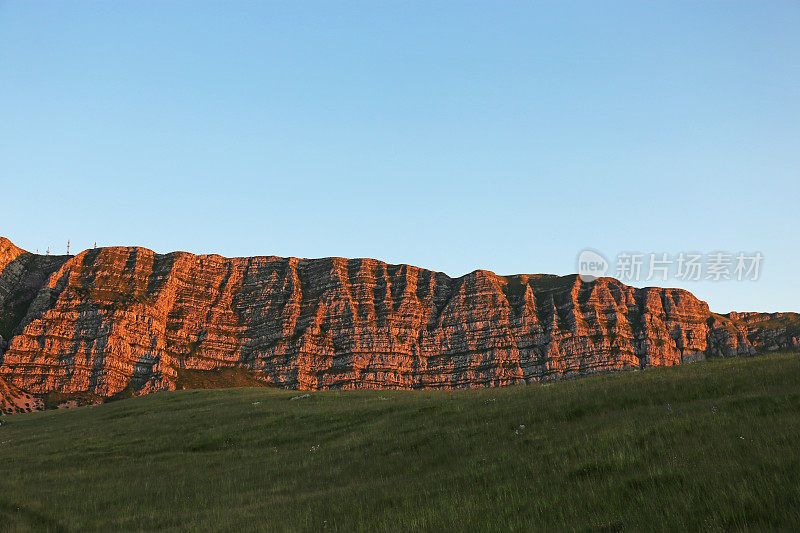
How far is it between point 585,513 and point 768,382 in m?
12.6

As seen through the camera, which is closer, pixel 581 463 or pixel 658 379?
pixel 581 463

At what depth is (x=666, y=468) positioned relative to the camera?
34.0 feet

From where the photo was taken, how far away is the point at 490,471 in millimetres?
13766

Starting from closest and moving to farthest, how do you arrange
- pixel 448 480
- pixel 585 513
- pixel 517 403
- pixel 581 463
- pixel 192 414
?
pixel 585 513, pixel 581 463, pixel 448 480, pixel 517 403, pixel 192 414

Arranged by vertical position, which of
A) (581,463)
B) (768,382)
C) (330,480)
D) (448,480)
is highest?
(768,382)

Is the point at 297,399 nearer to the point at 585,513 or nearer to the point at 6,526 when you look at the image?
the point at 6,526

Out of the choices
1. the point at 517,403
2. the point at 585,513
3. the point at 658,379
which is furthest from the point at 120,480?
the point at 658,379

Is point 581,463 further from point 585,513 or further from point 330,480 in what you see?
point 330,480

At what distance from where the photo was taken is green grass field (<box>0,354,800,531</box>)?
29.9ft

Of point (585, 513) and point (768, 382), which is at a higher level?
point (768, 382)

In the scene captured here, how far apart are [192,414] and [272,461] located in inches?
1157

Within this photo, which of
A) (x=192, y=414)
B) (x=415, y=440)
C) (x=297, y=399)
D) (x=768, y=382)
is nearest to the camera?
(x=768, y=382)

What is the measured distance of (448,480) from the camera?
542 inches

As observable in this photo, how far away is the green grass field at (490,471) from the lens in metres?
9.10
